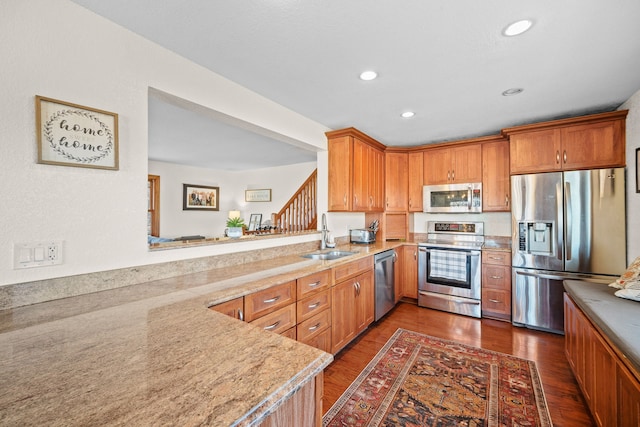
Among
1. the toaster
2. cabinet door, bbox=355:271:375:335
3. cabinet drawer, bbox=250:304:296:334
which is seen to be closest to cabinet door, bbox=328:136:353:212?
the toaster

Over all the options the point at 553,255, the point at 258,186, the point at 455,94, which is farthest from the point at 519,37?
the point at 258,186

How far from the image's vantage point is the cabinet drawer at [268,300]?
1.58 metres

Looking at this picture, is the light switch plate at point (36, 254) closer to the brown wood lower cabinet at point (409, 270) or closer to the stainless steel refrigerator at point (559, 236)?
the brown wood lower cabinet at point (409, 270)

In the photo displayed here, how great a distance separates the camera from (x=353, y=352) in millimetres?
2555

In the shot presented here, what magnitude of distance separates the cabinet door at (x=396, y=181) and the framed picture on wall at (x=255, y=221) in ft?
12.7

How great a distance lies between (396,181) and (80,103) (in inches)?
147

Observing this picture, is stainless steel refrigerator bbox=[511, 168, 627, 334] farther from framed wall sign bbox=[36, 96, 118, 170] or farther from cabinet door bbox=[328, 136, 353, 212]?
framed wall sign bbox=[36, 96, 118, 170]

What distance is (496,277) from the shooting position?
3.31 m

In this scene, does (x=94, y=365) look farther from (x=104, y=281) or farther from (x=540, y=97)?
(x=540, y=97)

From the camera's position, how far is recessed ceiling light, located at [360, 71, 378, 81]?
6.69ft

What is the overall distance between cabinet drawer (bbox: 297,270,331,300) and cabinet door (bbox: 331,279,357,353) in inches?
6.1

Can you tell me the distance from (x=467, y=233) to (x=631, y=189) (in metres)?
1.70

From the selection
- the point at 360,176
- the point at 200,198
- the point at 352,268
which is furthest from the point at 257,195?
the point at 352,268

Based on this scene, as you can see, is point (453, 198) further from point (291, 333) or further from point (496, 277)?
point (291, 333)
